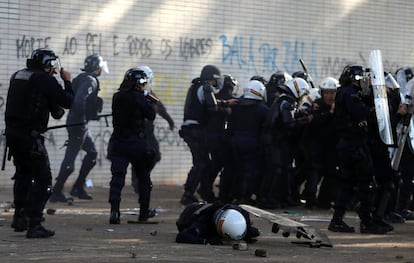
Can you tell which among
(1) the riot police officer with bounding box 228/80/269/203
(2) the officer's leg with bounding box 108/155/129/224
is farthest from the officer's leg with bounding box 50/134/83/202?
(2) the officer's leg with bounding box 108/155/129/224

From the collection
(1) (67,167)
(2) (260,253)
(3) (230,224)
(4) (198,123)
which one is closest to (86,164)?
(1) (67,167)

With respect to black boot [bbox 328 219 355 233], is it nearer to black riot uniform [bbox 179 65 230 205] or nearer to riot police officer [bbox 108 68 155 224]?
riot police officer [bbox 108 68 155 224]

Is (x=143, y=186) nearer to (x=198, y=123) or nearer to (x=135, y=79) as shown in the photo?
(x=135, y=79)

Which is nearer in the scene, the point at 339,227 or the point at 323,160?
the point at 339,227

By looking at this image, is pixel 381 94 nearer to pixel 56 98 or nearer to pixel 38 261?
pixel 56 98

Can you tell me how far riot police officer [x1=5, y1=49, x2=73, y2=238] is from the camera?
1099cm

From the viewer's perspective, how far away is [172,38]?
19.4 m

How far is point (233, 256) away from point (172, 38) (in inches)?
395

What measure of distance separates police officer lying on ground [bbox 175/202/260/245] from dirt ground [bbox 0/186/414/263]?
0.13 m

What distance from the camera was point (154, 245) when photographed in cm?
1052

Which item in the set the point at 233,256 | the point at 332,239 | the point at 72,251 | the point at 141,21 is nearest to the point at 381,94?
the point at 332,239

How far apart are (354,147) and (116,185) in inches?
112

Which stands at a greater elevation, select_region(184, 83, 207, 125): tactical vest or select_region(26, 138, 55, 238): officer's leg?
select_region(184, 83, 207, 125): tactical vest

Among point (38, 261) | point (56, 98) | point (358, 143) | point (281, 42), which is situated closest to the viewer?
point (38, 261)
